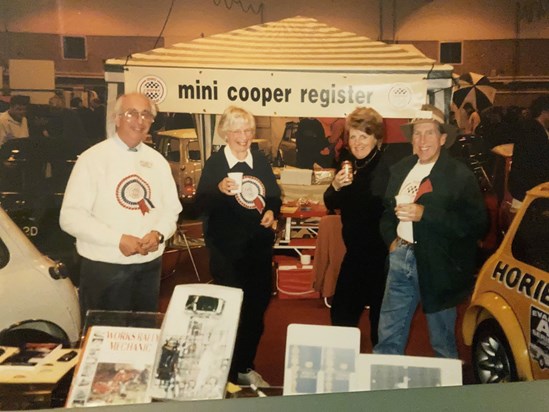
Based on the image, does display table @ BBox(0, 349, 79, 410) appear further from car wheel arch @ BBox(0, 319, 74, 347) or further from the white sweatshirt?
the white sweatshirt

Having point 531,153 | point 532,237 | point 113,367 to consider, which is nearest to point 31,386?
point 113,367

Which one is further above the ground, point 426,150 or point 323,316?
point 426,150

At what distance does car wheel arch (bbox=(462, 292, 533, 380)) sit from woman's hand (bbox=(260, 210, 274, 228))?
0.81 m

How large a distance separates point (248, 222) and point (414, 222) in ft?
1.97

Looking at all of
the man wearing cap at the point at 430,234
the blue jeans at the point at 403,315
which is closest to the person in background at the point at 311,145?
the man wearing cap at the point at 430,234

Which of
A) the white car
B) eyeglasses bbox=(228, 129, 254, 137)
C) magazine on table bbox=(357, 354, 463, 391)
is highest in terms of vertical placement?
eyeglasses bbox=(228, 129, 254, 137)

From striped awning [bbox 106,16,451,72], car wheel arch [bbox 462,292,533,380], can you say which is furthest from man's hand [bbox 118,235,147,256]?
car wheel arch [bbox 462,292,533,380]

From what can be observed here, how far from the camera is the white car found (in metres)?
2.01

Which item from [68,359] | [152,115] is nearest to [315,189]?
[152,115]

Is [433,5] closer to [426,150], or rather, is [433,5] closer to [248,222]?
[426,150]

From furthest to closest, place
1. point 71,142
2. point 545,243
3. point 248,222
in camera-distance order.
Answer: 1. point 545,243
2. point 248,222
3. point 71,142

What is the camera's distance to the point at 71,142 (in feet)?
6.63

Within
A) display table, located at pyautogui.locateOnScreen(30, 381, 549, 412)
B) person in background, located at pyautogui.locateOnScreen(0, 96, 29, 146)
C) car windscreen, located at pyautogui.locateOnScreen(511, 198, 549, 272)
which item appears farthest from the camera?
car windscreen, located at pyautogui.locateOnScreen(511, 198, 549, 272)

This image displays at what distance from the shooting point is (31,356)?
204 centimetres
